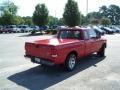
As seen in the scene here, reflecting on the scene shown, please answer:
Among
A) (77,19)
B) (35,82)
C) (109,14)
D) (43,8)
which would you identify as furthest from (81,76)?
(109,14)

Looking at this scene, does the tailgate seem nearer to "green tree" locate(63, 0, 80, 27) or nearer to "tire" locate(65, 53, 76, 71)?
"tire" locate(65, 53, 76, 71)

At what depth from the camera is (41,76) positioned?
8.72m

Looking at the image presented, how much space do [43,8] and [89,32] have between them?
133 ft

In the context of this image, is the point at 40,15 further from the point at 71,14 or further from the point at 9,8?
the point at 9,8

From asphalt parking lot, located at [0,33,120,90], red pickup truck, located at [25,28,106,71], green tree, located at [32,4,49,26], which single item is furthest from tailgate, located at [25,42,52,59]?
green tree, located at [32,4,49,26]

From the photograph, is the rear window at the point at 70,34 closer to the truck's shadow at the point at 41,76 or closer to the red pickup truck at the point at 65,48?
the red pickup truck at the point at 65,48

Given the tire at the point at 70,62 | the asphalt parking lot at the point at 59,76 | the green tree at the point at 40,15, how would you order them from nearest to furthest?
the asphalt parking lot at the point at 59,76 < the tire at the point at 70,62 < the green tree at the point at 40,15

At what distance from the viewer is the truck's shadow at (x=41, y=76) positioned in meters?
7.63

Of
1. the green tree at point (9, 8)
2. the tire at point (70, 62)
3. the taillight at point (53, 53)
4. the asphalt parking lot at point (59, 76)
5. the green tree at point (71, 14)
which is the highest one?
the green tree at point (9, 8)

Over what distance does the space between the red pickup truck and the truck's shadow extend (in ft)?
1.45

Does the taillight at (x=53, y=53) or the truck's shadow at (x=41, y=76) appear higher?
the taillight at (x=53, y=53)

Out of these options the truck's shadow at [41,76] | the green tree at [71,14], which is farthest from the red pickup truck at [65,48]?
the green tree at [71,14]

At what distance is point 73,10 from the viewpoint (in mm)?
39812

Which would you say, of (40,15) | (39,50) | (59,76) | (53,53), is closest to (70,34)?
(39,50)
